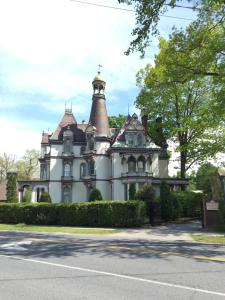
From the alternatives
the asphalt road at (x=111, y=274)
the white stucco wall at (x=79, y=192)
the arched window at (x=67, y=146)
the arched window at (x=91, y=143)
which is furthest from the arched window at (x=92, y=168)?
the asphalt road at (x=111, y=274)

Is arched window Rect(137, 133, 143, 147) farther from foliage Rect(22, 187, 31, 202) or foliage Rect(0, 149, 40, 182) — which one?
foliage Rect(0, 149, 40, 182)

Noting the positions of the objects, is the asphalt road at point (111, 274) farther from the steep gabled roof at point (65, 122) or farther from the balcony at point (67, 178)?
the steep gabled roof at point (65, 122)

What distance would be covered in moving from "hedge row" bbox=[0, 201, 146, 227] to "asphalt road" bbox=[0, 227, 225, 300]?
13895 mm

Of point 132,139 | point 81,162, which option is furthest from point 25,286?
point 81,162

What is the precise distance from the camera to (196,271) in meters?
9.19

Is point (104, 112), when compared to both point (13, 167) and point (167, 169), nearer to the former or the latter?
point (167, 169)

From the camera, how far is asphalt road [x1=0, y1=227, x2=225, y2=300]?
6.93 m

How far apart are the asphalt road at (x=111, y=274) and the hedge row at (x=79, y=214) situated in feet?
45.6

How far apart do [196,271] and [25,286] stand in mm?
4387

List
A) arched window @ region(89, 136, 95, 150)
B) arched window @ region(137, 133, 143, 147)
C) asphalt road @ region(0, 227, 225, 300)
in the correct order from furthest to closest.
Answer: arched window @ region(89, 136, 95, 150) → arched window @ region(137, 133, 143, 147) → asphalt road @ region(0, 227, 225, 300)

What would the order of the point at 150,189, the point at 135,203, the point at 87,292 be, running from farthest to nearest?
the point at 150,189 < the point at 135,203 < the point at 87,292

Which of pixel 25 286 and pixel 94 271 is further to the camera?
pixel 94 271

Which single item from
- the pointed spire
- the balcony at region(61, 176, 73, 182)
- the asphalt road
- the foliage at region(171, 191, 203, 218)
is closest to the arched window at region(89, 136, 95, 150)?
the pointed spire

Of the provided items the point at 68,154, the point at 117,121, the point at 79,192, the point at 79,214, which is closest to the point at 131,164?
the point at 79,192
